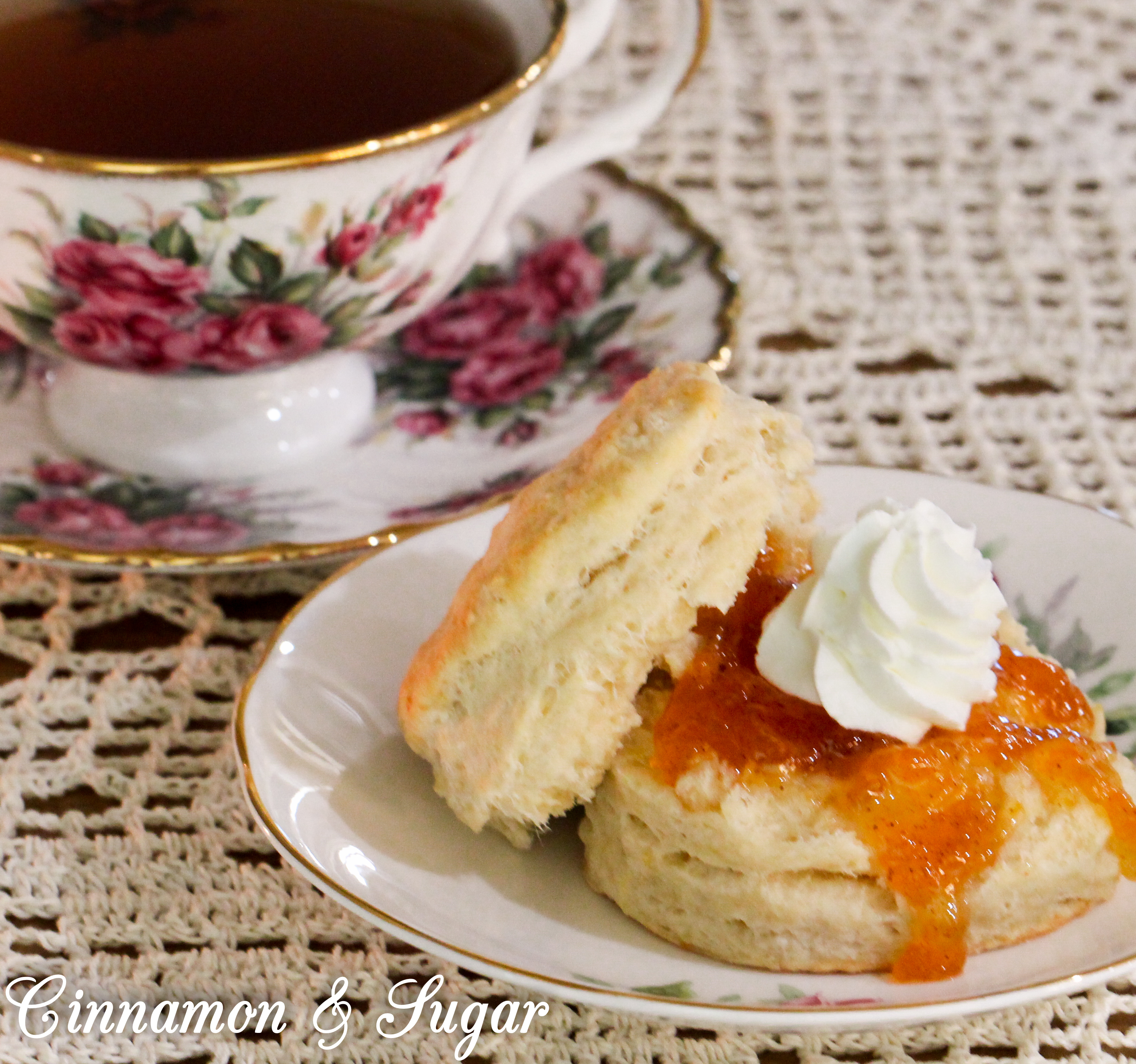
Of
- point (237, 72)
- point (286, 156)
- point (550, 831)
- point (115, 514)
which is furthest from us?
point (237, 72)

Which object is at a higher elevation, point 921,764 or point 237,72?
point 237,72

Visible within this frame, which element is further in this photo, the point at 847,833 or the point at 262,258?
the point at 262,258

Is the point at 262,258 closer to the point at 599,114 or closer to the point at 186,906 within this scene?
the point at 599,114

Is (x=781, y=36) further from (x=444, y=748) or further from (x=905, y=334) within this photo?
(x=444, y=748)

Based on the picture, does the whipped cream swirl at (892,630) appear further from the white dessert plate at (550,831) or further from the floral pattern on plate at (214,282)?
the floral pattern on plate at (214,282)

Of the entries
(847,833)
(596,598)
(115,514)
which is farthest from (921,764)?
(115,514)

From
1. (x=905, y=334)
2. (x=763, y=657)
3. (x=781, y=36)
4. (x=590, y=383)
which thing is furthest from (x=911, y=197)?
(x=763, y=657)

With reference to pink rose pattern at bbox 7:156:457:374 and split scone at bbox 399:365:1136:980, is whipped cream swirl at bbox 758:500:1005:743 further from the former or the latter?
pink rose pattern at bbox 7:156:457:374
